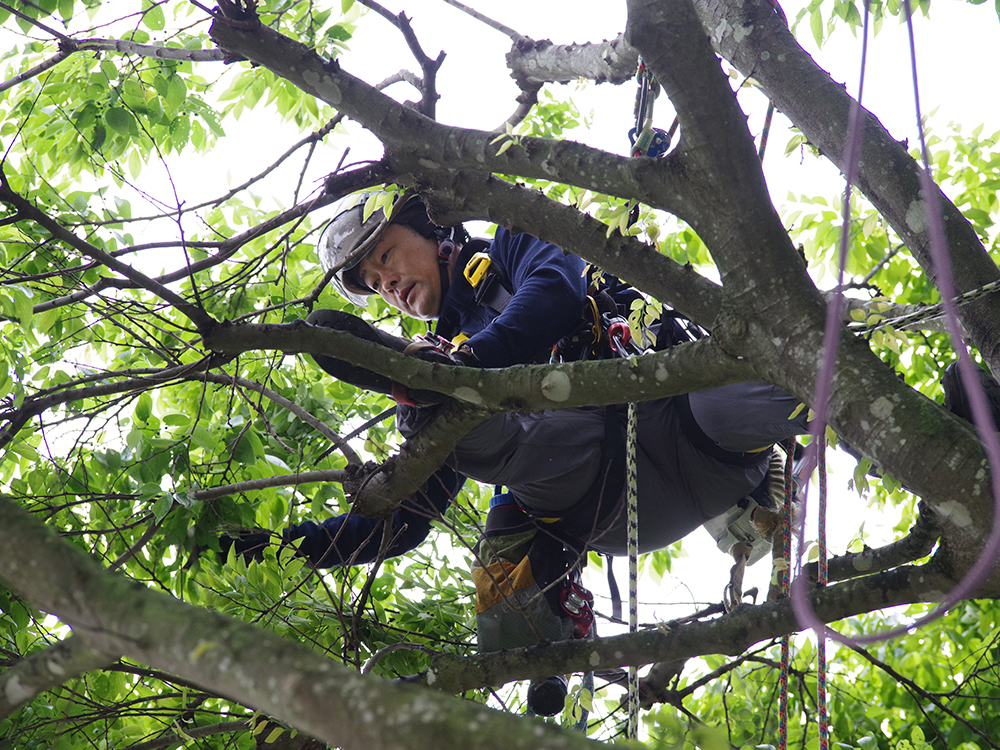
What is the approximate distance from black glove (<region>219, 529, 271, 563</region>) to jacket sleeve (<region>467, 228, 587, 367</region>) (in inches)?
41.9

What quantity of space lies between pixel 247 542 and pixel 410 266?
1126mm

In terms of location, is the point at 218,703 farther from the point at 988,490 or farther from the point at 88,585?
the point at 988,490

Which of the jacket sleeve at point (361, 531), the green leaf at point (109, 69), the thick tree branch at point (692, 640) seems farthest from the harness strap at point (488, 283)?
the green leaf at point (109, 69)

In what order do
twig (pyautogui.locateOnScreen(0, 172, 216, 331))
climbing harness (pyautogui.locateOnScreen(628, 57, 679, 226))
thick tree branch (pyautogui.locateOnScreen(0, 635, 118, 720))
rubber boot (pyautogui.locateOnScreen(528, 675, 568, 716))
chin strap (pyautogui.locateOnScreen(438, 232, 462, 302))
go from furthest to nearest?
chin strap (pyautogui.locateOnScreen(438, 232, 462, 302)), rubber boot (pyautogui.locateOnScreen(528, 675, 568, 716)), climbing harness (pyautogui.locateOnScreen(628, 57, 679, 226)), twig (pyautogui.locateOnScreen(0, 172, 216, 331)), thick tree branch (pyautogui.locateOnScreen(0, 635, 118, 720))

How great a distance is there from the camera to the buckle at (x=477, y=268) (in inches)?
111

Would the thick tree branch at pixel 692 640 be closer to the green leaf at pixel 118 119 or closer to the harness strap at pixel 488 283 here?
the harness strap at pixel 488 283

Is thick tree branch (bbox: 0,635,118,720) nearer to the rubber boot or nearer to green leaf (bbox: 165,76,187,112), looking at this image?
the rubber boot

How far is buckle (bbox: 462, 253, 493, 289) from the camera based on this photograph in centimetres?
282

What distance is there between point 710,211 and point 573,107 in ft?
11.2

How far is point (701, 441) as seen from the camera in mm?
2492

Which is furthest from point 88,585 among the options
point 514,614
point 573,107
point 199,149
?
point 573,107

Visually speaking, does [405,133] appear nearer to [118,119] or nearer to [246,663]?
[118,119]

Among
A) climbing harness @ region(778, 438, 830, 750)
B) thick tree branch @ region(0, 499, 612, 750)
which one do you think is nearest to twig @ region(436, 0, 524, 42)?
climbing harness @ region(778, 438, 830, 750)

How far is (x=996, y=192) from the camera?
177 inches
